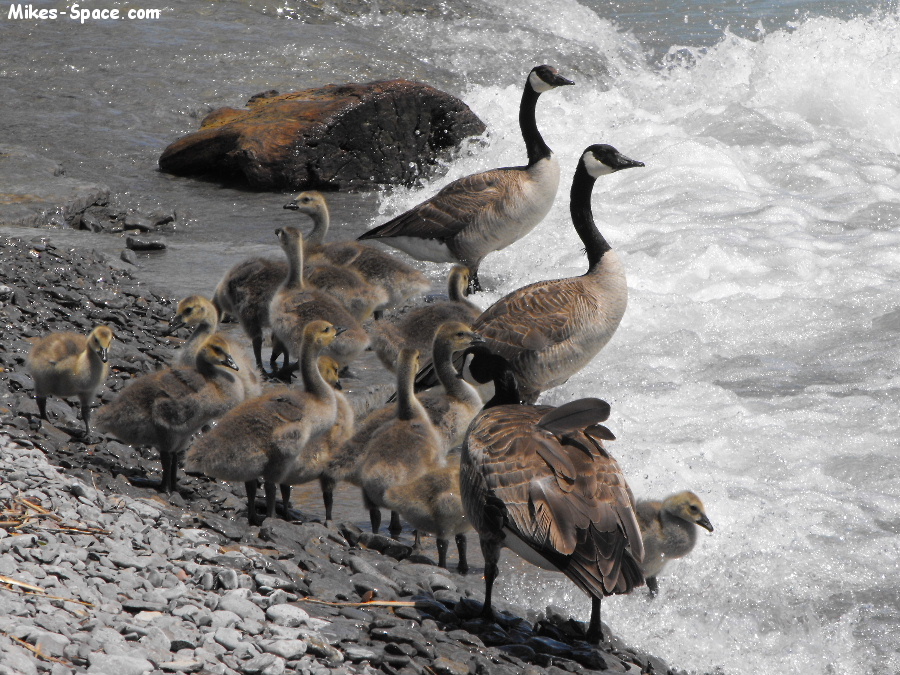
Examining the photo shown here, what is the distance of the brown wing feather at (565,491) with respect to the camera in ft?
15.6

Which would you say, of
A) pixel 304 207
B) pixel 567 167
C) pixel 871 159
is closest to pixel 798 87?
pixel 871 159

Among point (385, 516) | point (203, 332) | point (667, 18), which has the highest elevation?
point (667, 18)

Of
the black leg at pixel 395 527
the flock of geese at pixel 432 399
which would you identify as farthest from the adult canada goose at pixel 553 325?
the black leg at pixel 395 527

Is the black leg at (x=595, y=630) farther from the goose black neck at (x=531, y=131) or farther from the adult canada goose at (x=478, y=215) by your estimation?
the goose black neck at (x=531, y=131)

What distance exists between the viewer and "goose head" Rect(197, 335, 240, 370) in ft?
22.2

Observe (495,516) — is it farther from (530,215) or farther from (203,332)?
(530,215)

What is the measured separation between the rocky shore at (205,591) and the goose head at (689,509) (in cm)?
83

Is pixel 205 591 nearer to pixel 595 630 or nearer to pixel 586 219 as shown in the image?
pixel 595 630

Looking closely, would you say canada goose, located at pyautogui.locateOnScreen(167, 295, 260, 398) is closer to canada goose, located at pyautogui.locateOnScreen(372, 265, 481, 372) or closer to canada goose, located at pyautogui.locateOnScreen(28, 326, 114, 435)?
canada goose, located at pyautogui.locateOnScreen(28, 326, 114, 435)

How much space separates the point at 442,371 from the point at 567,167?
34.5 feet

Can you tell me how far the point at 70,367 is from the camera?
22.3 feet

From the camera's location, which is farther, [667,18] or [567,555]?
[667,18]

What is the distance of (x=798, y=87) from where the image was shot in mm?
21453

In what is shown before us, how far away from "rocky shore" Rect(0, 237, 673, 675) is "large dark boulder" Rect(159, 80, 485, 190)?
8.73 metres
